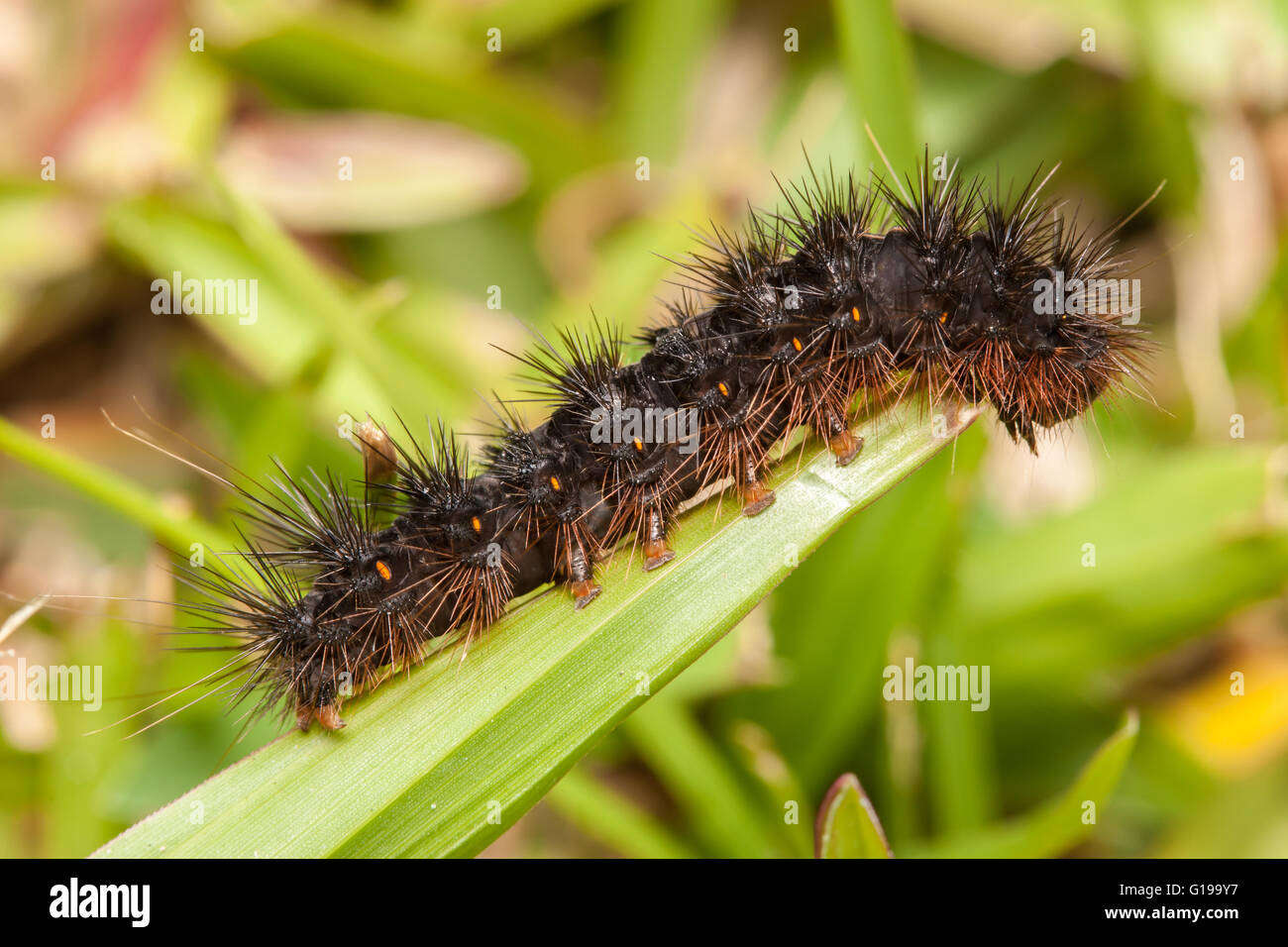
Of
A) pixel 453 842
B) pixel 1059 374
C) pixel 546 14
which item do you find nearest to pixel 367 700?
pixel 453 842

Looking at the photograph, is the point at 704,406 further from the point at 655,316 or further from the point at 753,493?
the point at 655,316

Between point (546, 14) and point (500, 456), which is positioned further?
point (546, 14)

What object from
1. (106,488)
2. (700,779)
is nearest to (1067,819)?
(700,779)

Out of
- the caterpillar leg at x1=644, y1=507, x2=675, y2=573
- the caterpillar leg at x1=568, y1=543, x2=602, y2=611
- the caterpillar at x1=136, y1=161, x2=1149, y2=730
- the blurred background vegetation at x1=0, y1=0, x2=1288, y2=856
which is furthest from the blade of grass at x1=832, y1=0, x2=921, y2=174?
the caterpillar leg at x1=568, y1=543, x2=602, y2=611

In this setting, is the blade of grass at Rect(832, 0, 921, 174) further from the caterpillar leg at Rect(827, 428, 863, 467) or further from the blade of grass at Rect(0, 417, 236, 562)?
the blade of grass at Rect(0, 417, 236, 562)

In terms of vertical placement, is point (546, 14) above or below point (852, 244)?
above
